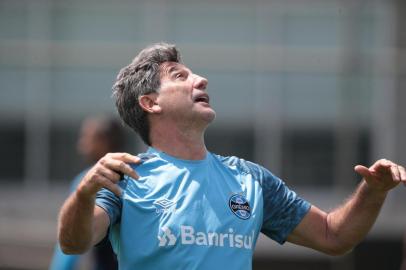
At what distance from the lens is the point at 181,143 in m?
4.90

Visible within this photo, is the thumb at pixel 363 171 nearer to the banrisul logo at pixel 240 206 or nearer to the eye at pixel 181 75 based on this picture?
the banrisul logo at pixel 240 206

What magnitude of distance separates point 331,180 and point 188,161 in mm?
10860

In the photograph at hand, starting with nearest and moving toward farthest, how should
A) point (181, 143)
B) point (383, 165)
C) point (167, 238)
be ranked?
point (167, 238), point (383, 165), point (181, 143)

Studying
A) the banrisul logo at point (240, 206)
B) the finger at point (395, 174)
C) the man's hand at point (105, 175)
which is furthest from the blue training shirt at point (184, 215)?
the finger at point (395, 174)

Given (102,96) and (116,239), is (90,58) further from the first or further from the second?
(116,239)

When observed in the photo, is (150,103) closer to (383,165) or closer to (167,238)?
(167,238)

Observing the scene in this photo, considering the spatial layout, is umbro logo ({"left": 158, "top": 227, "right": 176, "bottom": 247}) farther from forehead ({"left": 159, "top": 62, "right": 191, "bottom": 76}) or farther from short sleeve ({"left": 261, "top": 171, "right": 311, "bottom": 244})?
forehead ({"left": 159, "top": 62, "right": 191, "bottom": 76})

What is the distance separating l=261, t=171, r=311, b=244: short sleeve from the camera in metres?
4.98

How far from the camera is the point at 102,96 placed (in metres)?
15.6

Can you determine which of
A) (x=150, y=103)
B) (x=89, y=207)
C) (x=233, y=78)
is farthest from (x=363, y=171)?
(x=233, y=78)

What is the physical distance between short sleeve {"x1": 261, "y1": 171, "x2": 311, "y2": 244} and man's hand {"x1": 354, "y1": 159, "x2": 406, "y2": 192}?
348 mm

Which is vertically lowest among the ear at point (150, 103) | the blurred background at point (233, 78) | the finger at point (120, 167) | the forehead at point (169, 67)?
the blurred background at point (233, 78)

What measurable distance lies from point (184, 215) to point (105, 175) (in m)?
0.44

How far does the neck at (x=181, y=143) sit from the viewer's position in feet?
16.0
